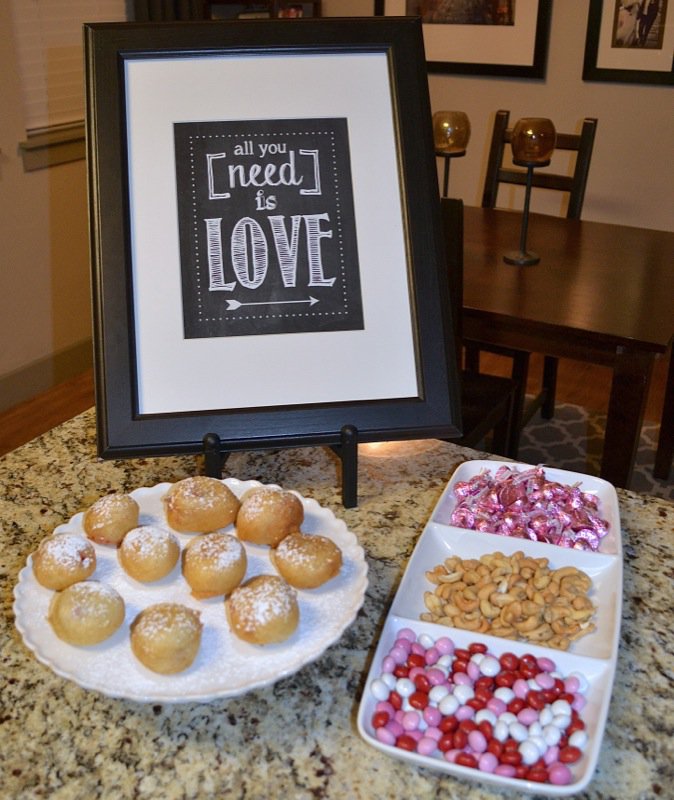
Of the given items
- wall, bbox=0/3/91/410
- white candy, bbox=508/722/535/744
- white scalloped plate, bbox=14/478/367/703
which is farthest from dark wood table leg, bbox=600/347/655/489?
wall, bbox=0/3/91/410

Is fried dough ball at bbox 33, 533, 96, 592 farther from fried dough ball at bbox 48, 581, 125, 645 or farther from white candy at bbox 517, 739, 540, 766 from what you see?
white candy at bbox 517, 739, 540, 766

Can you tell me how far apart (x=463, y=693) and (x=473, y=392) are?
1531 millimetres

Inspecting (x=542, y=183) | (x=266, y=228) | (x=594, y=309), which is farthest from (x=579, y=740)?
(x=542, y=183)

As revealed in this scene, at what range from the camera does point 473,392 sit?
2217 mm

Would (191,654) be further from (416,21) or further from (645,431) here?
(645,431)

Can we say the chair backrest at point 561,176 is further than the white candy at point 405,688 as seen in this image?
Yes

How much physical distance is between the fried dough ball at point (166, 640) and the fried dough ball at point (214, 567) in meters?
0.05

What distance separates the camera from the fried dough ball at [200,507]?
860mm

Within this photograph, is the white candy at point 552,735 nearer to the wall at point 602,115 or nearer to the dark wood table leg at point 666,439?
the dark wood table leg at point 666,439

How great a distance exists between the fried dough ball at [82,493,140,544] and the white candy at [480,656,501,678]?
38 centimetres

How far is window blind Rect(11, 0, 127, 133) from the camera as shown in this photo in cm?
290

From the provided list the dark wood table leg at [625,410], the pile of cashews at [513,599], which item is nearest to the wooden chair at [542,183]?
the dark wood table leg at [625,410]

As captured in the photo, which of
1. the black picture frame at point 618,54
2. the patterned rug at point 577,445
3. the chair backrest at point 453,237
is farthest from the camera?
the black picture frame at point 618,54

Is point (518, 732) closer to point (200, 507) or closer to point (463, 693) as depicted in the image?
point (463, 693)
